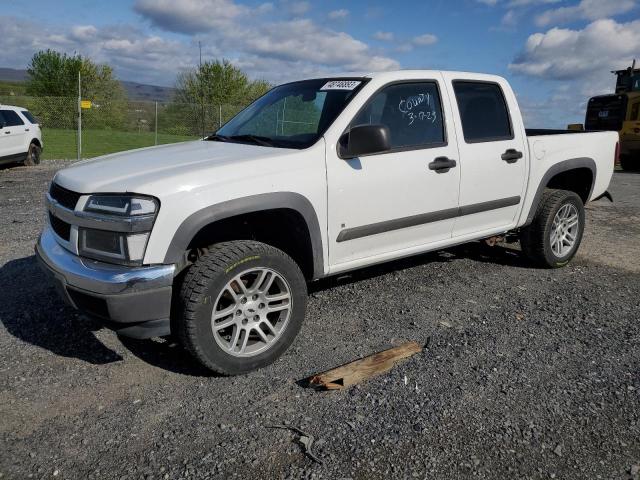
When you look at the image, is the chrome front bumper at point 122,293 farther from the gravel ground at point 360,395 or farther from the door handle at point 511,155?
the door handle at point 511,155

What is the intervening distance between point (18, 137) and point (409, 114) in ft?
42.2

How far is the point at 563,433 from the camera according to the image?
105 inches

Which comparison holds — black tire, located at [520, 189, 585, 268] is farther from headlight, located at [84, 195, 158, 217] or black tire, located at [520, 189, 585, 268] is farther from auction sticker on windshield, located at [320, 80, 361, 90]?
headlight, located at [84, 195, 158, 217]

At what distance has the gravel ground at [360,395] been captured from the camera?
8.04ft

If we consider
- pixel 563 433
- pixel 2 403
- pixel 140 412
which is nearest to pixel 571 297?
A: pixel 563 433

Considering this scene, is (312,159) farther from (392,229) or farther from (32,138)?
(32,138)

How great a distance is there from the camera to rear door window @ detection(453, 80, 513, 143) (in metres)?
4.39

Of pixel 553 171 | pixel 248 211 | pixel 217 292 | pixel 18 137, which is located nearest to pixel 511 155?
pixel 553 171

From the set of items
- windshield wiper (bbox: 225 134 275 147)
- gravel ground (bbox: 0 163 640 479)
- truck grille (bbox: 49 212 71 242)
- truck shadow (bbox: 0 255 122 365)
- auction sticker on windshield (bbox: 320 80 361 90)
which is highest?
auction sticker on windshield (bbox: 320 80 361 90)

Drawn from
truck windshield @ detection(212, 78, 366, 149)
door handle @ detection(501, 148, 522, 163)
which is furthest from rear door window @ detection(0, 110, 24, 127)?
door handle @ detection(501, 148, 522, 163)

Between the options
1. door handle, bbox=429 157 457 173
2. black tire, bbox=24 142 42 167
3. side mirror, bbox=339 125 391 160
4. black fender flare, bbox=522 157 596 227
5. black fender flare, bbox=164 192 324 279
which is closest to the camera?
black fender flare, bbox=164 192 324 279

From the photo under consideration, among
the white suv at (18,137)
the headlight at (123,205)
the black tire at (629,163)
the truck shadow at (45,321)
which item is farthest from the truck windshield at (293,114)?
the black tire at (629,163)

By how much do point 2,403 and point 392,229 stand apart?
2.64 meters

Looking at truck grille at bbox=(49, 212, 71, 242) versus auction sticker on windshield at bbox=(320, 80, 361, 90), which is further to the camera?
auction sticker on windshield at bbox=(320, 80, 361, 90)
